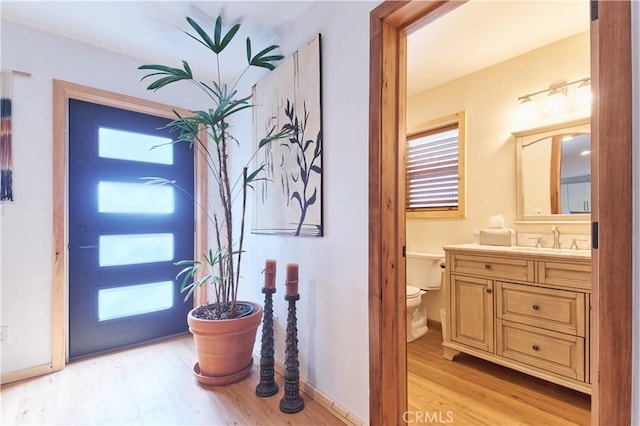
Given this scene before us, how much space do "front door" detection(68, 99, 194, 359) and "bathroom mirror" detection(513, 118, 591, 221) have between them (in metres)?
2.69

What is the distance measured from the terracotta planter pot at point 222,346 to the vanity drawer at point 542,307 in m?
1.67

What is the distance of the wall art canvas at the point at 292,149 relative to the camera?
175 centimetres

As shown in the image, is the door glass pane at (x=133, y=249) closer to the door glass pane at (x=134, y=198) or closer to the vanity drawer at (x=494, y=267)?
the door glass pane at (x=134, y=198)

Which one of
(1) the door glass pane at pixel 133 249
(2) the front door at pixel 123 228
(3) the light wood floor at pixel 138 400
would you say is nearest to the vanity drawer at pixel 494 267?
(3) the light wood floor at pixel 138 400

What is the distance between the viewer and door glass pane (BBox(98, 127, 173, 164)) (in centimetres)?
237

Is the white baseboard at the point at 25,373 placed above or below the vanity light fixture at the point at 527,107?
below

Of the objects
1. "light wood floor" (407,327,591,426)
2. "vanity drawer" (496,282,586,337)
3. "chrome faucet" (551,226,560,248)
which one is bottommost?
"light wood floor" (407,327,591,426)

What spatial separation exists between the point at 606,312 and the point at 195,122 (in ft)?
6.95

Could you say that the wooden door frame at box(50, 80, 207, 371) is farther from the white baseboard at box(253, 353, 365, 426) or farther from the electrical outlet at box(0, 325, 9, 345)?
the white baseboard at box(253, 353, 365, 426)

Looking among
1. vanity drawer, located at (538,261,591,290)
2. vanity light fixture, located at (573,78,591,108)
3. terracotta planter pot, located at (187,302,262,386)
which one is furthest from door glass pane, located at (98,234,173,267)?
vanity light fixture, located at (573,78,591,108)

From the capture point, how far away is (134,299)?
250cm

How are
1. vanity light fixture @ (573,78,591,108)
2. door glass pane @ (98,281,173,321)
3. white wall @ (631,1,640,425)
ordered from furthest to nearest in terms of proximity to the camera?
door glass pane @ (98,281,173,321) → vanity light fixture @ (573,78,591,108) → white wall @ (631,1,640,425)

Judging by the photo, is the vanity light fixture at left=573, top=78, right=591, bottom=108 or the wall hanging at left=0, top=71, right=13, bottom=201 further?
the vanity light fixture at left=573, top=78, right=591, bottom=108

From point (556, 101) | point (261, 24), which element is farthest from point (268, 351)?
point (556, 101)
